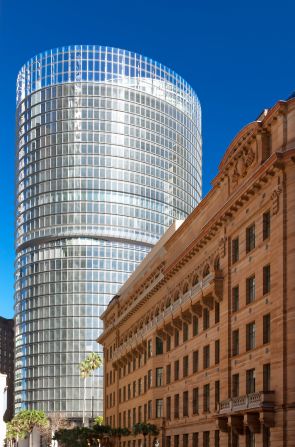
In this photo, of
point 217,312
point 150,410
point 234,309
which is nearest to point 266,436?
point 234,309

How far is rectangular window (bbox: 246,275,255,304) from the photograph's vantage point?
5894 cm

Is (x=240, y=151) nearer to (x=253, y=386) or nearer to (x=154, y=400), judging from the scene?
(x=253, y=386)

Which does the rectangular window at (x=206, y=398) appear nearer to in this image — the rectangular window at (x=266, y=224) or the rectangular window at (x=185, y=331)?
the rectangular window at (x=185, y=331)

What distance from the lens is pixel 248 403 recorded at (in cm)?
5444

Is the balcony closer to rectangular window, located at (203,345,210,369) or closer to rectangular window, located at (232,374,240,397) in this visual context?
rectangular window, located at (232,374,240,397)

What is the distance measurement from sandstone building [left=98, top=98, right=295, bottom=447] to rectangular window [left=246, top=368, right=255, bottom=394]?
2.7 inches

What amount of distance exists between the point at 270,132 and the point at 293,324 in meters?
13.2

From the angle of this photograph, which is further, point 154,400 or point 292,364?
point 154,400

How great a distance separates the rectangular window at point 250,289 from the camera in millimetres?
58938

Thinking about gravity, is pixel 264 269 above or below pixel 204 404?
above

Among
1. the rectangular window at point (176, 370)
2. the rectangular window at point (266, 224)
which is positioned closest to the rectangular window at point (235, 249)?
the rectangular window at point (266, 224)

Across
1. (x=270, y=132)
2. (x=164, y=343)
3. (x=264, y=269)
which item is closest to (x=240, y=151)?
(x=270, y=132)

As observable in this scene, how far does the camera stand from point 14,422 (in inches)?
7589

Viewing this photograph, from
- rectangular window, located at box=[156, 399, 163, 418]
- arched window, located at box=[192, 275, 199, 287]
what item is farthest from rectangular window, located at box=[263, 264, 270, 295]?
rectangular window, located at box=[156, 399, 163, 418]
